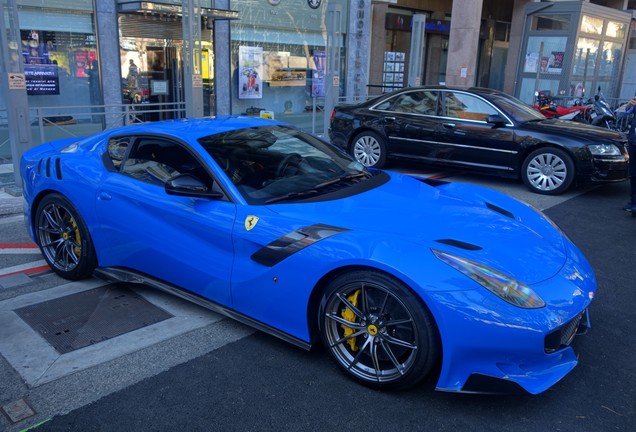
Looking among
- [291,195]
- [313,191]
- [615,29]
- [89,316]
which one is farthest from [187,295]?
[615,29]

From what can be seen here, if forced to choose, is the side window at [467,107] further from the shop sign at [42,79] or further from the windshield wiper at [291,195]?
the shop sign at [42,79]

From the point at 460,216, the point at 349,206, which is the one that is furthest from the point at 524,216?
the point at 349,206

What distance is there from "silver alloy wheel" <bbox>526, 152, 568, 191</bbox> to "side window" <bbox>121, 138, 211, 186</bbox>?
6042mm

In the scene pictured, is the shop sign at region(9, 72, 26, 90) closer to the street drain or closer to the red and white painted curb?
the red and white painted curb

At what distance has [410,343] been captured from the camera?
301cm

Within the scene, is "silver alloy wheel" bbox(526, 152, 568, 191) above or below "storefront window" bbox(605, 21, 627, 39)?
below

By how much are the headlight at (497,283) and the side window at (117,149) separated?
2.67 metres

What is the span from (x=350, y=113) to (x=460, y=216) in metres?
6.74

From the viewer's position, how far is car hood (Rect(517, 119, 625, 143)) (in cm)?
811

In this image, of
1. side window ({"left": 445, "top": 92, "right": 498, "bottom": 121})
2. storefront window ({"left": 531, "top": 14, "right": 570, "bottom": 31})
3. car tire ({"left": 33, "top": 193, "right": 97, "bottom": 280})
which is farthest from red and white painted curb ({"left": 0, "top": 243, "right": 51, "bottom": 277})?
storefront window ({"left": 531, "top": 14, "right": 570, "bottom": 31})

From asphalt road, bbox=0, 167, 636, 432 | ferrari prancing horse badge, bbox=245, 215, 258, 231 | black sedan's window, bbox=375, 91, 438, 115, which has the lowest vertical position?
asphalt road, bbox=0, 167, 636, 432

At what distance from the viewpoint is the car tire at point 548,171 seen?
8148 mm

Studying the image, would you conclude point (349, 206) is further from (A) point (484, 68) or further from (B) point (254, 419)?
(A) point (484, 68)

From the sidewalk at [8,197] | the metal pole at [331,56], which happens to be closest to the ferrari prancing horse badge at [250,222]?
the sidewalk at [8,197]
